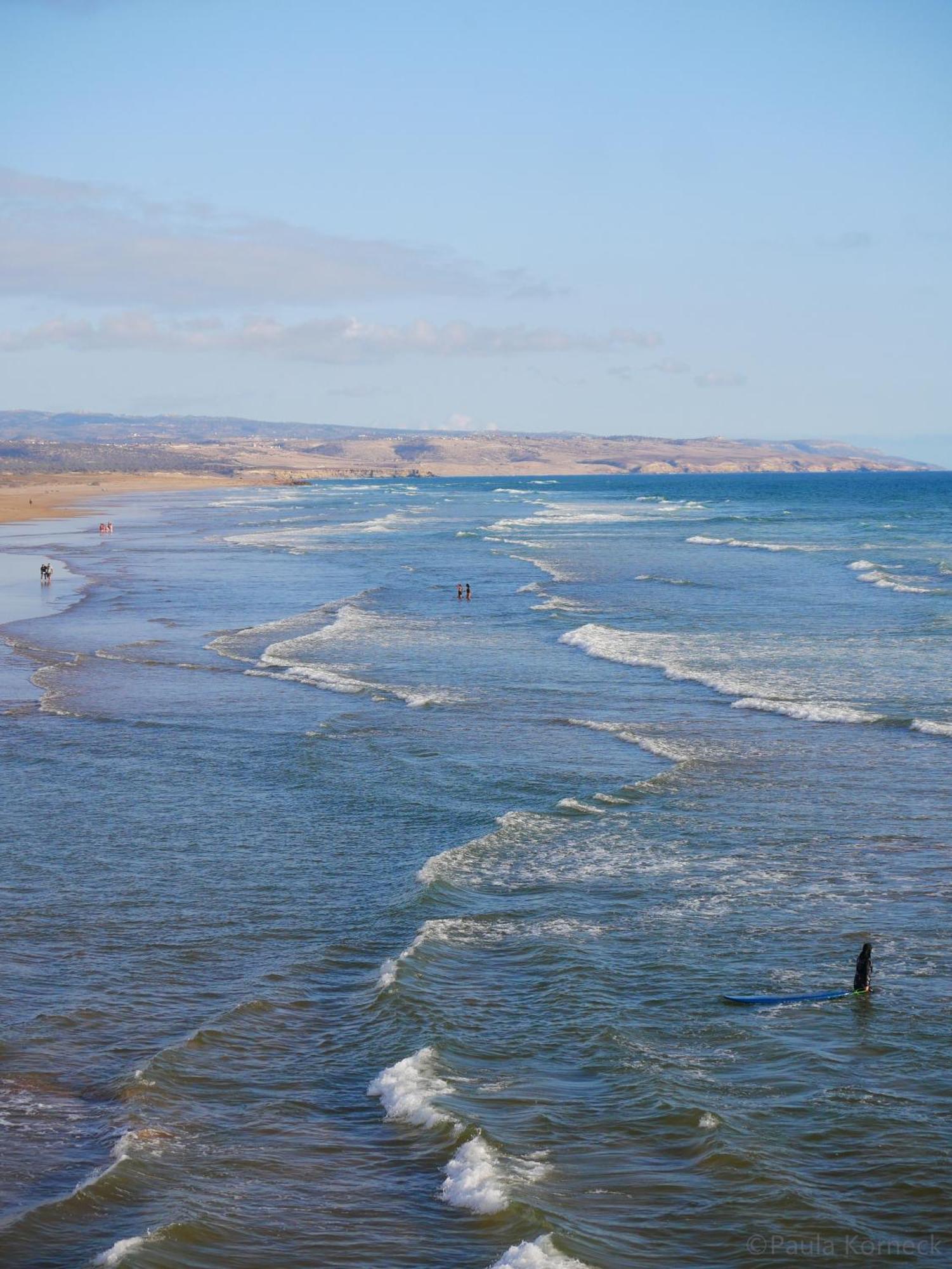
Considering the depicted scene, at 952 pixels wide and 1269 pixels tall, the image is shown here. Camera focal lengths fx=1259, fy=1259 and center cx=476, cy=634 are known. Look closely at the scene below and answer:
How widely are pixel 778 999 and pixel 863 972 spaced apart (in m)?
0.92

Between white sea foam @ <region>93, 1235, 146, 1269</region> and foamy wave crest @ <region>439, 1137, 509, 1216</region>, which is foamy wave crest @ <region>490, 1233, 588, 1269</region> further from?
white sea foam @ <region>93, 1235, 146, 1269</region>

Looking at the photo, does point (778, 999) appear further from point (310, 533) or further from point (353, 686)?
point (310, 533)

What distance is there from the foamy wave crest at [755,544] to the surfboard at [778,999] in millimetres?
61260

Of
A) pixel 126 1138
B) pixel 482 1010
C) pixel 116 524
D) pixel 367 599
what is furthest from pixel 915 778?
pixel 116 524

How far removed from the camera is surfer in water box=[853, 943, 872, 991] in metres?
12.9

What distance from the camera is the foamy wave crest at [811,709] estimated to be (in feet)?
86.6

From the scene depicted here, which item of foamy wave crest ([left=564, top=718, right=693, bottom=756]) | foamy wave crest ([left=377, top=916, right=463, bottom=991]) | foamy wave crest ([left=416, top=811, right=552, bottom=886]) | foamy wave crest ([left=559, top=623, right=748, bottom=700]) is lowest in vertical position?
foamy wave crest ([left=377, top=916, right=463, bottom=991])

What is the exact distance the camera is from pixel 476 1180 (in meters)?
9.88

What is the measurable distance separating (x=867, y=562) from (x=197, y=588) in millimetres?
32357

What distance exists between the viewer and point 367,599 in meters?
49.0

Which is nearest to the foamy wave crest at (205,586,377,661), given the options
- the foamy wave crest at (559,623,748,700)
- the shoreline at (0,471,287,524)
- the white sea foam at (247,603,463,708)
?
the white sea foam at (247,603,463,708)

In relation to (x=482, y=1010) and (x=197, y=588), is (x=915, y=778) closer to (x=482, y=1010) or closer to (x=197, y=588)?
(x=482, y=1010)

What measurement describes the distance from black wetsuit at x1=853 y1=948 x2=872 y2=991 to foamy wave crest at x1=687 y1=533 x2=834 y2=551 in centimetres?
6126

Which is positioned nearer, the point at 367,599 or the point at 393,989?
the point at 393,989
